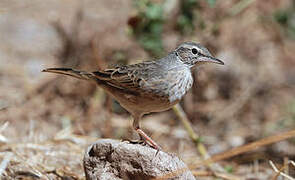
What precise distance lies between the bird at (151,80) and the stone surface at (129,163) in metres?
0.51

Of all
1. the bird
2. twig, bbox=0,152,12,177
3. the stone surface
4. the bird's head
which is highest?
the bird's head

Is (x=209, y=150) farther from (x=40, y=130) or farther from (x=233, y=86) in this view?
(x=40, y=130)

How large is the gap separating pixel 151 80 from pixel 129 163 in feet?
3.19

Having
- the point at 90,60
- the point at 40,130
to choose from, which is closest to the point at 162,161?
the point at 40,130

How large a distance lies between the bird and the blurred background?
101 centimetres

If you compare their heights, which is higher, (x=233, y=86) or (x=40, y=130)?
(x=233, y=86)

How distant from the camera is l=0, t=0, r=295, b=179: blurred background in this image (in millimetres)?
6316

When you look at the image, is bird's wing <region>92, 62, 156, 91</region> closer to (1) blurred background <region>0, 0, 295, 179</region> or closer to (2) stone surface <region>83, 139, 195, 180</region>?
(2) stone surface <region>83, 139, 195, 180</region>

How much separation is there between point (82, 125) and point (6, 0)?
334 cm

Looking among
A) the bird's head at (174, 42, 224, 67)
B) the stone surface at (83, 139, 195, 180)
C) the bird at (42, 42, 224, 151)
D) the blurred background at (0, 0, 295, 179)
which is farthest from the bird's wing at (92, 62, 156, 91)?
the blurred background at (0, 0, 295, 179)

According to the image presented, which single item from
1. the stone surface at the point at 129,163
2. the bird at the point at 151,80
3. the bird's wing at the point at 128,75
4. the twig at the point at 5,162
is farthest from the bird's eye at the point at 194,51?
the twig at the point at 5,162

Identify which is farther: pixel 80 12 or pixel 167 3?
pixel 80 12

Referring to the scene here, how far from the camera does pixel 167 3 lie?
6.41m

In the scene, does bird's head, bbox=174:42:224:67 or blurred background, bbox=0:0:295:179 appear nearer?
bird's head, bbox=174:42:224:67
